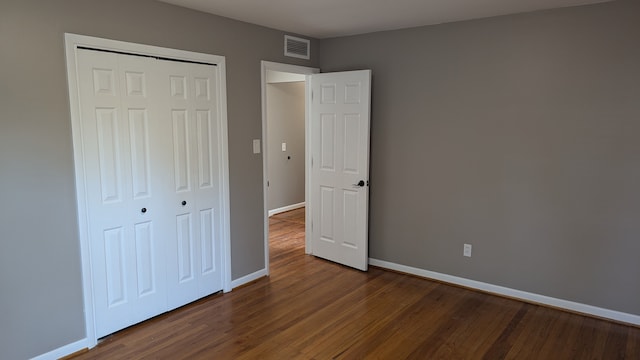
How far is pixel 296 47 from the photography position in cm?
438

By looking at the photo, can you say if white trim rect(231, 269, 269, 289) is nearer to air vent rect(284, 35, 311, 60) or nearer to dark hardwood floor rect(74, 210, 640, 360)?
dark hardwood floor rect(74, 210, 640, 360)

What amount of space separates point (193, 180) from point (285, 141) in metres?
3.63

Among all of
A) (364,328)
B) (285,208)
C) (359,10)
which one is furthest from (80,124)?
(285,208)

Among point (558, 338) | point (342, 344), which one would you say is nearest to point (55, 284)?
point (342, 344)

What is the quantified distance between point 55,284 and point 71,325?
1.07ft

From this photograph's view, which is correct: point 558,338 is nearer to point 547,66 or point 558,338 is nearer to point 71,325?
point 547,66

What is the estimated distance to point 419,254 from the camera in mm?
4297

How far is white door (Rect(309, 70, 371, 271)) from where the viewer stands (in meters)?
4.29

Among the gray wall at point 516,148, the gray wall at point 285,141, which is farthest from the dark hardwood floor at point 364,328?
the gray wall at point 285,141

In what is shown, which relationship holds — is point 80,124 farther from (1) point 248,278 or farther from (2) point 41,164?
(1) point 248,278

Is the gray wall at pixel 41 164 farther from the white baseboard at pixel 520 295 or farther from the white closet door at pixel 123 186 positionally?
the white baseboard at pixel 520 295

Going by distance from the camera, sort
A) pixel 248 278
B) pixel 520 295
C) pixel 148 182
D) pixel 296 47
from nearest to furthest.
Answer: pixel 148 182, pixel 520 295, pixel 248 278, pixel 296 47

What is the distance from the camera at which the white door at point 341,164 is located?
4.29 meters

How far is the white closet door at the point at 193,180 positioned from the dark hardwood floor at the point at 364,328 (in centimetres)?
26
